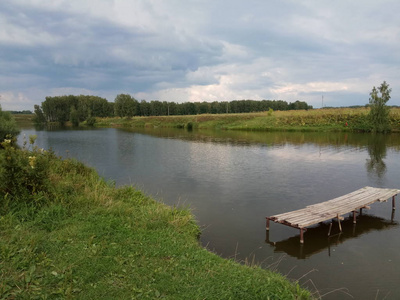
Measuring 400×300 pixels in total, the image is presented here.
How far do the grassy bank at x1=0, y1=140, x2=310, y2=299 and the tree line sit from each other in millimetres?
91454

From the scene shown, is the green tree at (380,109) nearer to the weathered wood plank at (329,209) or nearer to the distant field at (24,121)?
the weathered wood plank at (329,209)

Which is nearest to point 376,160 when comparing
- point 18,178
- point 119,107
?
point 18,178

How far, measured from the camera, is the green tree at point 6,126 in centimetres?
2527

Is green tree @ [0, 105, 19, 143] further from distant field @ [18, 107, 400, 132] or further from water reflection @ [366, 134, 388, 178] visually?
water reflection @ [366, 134, 388, 178]

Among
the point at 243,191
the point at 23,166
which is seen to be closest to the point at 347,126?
the point at 243,191

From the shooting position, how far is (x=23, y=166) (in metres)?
7.75

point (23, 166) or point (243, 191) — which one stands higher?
point (23, 166)

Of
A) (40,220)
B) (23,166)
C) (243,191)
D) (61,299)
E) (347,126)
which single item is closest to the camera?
(61,299)

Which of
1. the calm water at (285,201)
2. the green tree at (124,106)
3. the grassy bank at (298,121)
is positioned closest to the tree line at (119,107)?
the green tree at (124,106)


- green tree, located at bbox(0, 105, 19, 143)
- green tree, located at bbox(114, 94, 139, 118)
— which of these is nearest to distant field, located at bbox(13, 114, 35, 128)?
green tree, located at bbox(114, 94, 139, 118)

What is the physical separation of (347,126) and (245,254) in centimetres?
4780

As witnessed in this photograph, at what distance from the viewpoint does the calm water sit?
23.8ft

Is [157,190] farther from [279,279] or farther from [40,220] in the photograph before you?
[279,279]

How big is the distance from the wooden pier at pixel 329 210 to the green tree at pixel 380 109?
123 ft
